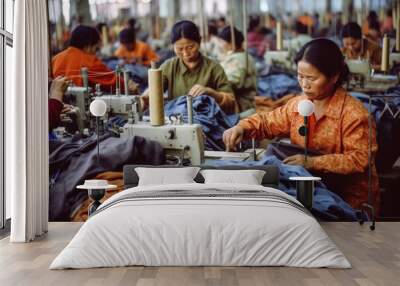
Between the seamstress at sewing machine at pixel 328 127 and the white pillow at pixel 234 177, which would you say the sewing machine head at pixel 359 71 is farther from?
the white pillow at pixel 234 177

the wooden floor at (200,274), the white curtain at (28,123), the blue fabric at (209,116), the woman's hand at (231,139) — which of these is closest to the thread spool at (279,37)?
the blue fabric at (209,116)

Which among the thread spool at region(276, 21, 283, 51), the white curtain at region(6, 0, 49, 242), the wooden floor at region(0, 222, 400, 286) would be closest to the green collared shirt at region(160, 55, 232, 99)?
the thread spool at region(276, 21, 283, 51)

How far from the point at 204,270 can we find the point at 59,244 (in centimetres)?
197

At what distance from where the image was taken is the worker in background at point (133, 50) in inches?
328

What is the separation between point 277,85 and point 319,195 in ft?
4.73

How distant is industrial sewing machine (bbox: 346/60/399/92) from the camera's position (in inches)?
320

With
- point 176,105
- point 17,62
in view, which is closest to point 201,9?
point 176,105

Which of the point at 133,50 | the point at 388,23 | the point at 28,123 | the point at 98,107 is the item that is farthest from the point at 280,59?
the point at 28,123

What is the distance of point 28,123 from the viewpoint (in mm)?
6652

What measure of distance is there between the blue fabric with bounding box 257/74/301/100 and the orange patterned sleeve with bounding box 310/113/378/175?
76 centimetres

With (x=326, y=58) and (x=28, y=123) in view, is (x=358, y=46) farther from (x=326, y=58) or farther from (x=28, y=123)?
(x=28, y=123)

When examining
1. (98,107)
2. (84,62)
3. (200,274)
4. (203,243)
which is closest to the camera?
(200,274)

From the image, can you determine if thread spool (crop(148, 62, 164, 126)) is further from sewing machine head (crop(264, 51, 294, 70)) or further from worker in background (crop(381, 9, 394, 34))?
worker in background (crop(381, 9, 394, 34))

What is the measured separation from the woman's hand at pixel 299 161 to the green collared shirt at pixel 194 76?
1.14m
